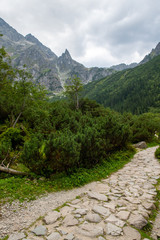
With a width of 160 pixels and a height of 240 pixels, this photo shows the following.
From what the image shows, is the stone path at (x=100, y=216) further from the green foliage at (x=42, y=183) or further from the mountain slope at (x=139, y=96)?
the mountain slope at (x=139, y=96)

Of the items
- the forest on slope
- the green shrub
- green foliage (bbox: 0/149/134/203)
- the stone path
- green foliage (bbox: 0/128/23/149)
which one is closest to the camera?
the stone path

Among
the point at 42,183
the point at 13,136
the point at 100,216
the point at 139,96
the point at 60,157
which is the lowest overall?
the point at 100,216

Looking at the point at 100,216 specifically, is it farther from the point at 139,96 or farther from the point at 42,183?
the point at 139,96

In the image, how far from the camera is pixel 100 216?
3510 mm

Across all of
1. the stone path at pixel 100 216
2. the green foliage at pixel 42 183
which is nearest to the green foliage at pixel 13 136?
the green foliage at pixel 42 183

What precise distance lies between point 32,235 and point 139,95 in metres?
129

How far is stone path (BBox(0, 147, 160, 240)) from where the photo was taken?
2.87 m

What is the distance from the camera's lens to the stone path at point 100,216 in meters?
2.87

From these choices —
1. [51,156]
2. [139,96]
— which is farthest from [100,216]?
[139,96]

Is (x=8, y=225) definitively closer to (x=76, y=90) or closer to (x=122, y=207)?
(x=122, y=207)

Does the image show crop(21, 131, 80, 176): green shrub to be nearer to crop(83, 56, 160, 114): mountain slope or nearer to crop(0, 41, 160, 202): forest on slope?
crop(0, 41, 160, 202): forest on slope

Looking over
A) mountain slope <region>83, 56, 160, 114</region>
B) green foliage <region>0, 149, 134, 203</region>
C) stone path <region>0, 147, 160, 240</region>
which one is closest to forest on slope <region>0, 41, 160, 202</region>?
green foliage <region>0, 149, 134, 203</region>

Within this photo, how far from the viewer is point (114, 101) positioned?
132 metres

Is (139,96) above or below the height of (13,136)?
above
